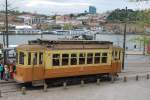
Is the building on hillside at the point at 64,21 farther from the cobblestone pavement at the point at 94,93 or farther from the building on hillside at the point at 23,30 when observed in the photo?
the cobblestone pavement at the point at 94,93

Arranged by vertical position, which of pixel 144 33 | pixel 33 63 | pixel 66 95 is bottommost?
pixel 66 95

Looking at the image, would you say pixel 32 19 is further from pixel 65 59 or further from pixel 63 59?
pixel 63 59

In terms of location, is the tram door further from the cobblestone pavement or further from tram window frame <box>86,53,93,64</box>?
tram window frame <box>86,53,93,64</box>

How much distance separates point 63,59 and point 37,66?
213 cm

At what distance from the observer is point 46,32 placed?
154 meters

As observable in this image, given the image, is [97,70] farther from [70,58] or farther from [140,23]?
[140,23]

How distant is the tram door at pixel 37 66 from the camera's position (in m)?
26.2

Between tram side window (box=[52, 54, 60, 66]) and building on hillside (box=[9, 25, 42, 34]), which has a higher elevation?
building on hillside (box=[9, 25, 42, 34])

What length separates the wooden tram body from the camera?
26156 millimetres

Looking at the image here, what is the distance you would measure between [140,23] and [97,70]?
6254mm

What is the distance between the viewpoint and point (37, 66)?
1038 inches

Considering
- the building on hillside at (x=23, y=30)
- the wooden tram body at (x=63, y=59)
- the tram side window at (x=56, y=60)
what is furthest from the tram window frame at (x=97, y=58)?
the building on hillside at (x=23, y=30)

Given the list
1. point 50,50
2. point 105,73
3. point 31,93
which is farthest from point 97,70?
point 31,93

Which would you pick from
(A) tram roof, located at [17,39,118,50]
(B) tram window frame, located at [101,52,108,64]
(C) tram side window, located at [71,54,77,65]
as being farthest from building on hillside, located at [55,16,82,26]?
(C) tram side window, located at [71,54,77,65]
